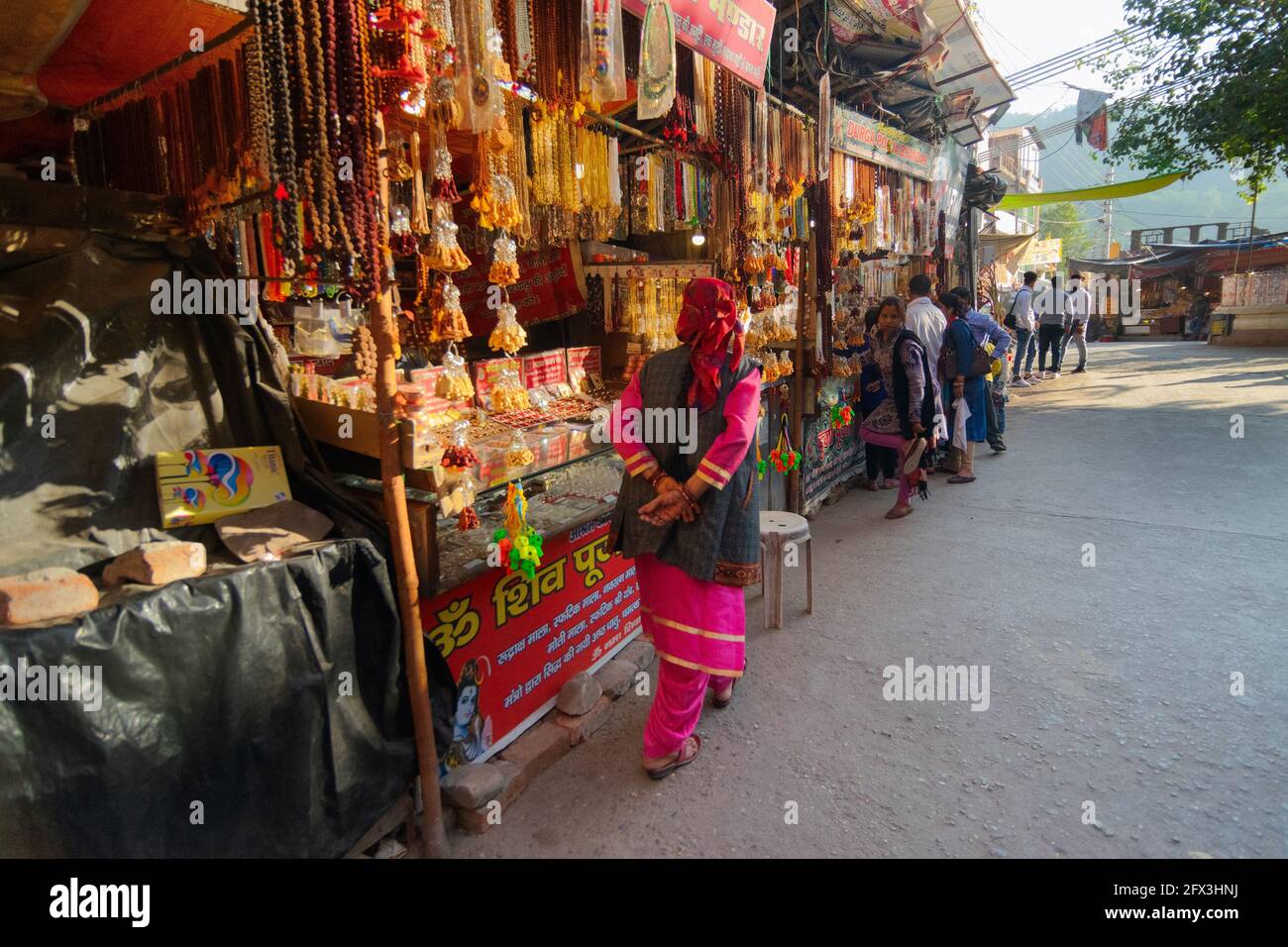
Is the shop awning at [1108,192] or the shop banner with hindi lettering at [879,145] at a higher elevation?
the shop awning at [1108,192]

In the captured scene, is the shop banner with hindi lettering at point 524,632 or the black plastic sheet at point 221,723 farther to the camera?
the shop banner with hindi lettering at point 524,632

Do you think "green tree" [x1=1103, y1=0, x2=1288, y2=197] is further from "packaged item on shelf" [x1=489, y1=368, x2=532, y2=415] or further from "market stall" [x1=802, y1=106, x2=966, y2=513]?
"packaged item on shelf" [x1=489, y1=368, x2=532, y2=415]

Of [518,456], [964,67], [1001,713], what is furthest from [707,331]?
[964,67]

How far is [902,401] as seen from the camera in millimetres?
5305

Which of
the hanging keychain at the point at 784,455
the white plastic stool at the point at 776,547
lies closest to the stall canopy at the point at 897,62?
the hanging keychain at the point at 784,455

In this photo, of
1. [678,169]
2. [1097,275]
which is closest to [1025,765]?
[678,169]

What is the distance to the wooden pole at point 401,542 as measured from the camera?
1990 millimetres

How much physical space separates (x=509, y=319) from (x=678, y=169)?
1.81 m

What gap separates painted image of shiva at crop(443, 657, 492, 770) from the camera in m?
2.49

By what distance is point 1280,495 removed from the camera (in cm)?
551

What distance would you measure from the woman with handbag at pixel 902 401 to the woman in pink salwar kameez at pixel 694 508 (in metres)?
3.07

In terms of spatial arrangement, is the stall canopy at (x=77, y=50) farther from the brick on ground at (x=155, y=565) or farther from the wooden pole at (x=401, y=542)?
the brick on ground at (x=155, y=565)

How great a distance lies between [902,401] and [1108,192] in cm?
967

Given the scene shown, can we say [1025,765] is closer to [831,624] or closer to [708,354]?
[831,624]
